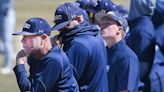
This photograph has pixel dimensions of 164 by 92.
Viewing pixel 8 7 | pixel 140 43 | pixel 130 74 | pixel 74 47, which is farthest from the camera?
pixel 8 7

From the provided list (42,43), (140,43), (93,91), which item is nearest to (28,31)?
(42,43)

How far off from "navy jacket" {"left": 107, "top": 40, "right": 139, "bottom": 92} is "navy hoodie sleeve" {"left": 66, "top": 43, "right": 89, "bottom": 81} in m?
0.61

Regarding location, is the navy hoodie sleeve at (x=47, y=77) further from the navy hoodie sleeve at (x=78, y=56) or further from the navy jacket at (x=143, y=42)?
the navy jacket at (x=143, y=42)

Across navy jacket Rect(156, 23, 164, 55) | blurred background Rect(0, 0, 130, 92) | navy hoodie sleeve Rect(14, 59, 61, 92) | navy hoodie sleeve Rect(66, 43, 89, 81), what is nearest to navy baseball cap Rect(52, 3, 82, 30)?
navy hoodie sleeve Rect(66, 43, 89, 81)

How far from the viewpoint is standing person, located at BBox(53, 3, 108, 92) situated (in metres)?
7.93

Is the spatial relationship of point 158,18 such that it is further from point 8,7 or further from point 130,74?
point 8,7

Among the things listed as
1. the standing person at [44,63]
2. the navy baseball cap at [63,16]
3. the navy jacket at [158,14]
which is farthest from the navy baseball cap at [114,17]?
the navy jacket at [158,14]

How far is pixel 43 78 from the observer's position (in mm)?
7375

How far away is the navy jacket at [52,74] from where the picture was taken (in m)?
7.36

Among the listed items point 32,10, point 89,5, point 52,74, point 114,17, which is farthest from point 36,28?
point 32,10

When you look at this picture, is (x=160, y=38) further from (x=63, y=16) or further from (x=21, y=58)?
(x=21, y=58)

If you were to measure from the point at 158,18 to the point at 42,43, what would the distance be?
118 inches

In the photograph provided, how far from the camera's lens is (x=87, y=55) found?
313 inches

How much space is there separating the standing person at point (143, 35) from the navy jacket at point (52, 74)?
8.04 ft
